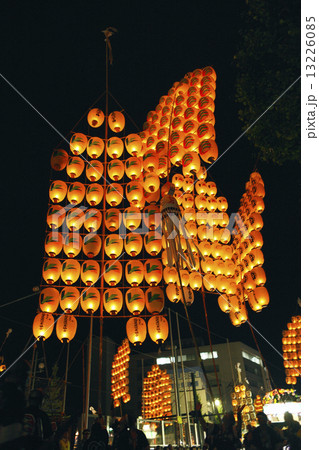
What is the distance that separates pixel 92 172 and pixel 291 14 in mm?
8924

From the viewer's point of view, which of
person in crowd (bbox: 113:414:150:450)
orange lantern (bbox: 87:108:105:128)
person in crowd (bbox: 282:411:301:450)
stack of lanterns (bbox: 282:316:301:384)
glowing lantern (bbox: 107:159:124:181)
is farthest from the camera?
stack of lanterns (bbox: 282:316:301:384)

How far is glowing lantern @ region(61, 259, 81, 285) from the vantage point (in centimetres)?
1107

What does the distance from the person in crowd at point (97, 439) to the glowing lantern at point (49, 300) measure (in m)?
5.34

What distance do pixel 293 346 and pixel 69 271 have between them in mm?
15870

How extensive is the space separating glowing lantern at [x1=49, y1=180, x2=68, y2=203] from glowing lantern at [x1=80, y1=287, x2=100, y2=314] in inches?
134

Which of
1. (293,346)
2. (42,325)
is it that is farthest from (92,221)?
(293,346)

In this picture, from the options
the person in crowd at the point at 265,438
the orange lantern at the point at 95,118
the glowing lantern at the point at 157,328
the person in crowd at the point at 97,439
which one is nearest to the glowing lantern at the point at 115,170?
the orange lantern at the point at 95,118

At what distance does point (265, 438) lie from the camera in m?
4.68

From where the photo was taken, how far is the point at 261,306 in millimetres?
12477

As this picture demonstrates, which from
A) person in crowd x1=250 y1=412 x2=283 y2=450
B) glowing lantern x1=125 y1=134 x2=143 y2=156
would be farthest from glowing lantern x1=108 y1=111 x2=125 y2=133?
person in crowd x1=250 y1=412 x2=283 y2=450

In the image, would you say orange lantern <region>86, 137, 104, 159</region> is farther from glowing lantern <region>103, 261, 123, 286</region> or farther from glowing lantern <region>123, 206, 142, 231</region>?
glowing lantern <region>103, 261, 123, 286</region>

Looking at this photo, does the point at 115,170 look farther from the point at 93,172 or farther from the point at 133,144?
the point at 133,144

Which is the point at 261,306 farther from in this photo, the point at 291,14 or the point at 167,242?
the point at 291,14

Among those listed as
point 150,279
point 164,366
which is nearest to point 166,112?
point 150,279
